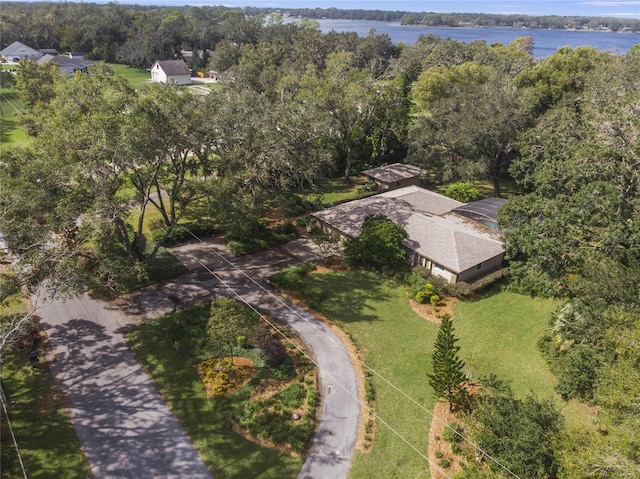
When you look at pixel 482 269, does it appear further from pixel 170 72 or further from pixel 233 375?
pixel 170 72

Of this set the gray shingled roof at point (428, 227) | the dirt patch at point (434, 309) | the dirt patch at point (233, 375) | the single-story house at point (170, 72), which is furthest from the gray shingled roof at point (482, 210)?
the single-story house at point (170, 72)

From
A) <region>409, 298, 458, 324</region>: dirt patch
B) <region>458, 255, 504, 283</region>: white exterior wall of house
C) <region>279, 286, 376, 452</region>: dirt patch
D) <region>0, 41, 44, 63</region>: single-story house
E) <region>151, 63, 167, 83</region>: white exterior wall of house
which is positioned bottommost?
<region>279, 286, 376, 452</region>: dirt patch

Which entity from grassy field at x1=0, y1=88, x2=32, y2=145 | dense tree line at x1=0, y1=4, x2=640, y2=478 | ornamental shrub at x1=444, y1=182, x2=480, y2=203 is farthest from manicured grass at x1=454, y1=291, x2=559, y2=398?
grassy field at x1=0, y1=88, x2=32, y2=145

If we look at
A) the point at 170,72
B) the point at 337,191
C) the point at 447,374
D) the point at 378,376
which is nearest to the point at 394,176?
the point at 337,191

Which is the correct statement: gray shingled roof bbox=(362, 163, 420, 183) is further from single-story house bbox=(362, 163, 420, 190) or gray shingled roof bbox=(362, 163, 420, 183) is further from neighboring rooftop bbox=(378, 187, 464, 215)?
neighboring rooftop bbox=(378, 187, 464, 215)

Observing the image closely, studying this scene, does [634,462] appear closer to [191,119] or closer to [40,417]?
[40,417]

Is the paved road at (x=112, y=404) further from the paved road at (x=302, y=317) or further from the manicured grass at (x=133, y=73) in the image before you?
the manicured grass at (x=133, y=73)
